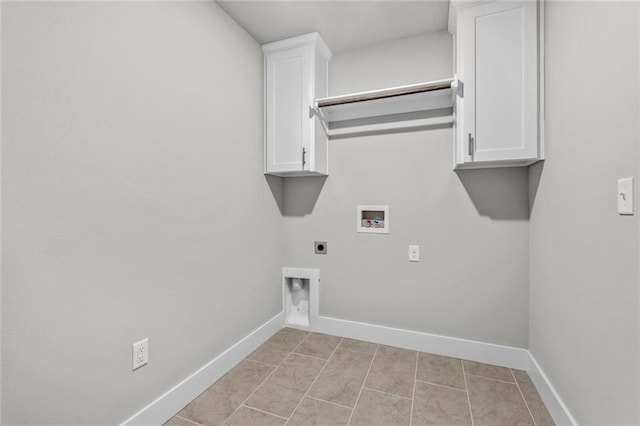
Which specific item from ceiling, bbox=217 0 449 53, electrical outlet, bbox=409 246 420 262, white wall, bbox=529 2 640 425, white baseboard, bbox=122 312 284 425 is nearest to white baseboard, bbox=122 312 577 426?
white baseboard, bbox=122 312 284 425

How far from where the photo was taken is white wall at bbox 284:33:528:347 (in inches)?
81.1

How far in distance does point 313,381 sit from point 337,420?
0.36 metres

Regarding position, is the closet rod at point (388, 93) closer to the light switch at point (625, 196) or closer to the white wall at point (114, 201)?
the white wall at point (114, 201)

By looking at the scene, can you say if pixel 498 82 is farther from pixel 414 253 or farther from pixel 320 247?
pixel 320 247

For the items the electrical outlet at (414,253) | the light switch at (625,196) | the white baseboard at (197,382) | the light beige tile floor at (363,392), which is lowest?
the light beige tile floor at (363,392)

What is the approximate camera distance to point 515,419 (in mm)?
1535

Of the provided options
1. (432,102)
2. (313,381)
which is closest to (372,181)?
(432,102)

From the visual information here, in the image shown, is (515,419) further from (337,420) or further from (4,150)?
(4,150)

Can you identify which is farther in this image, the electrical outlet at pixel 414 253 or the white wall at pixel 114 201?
the electrical outlet at pixel 414 253

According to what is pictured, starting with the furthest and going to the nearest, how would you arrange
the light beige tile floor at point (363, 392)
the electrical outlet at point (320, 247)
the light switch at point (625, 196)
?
the electrical outlet at point (320, 247) → the light beige tile floor at point (363, 392) → the light switch at point (625, 196)

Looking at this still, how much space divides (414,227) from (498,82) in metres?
1.11

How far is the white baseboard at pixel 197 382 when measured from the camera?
1.45 meters

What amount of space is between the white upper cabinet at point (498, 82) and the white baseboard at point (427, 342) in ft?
4.35

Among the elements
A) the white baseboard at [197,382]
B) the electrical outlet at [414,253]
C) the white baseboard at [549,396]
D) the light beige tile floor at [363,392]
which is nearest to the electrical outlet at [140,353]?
the white baseboard at [197,382]
